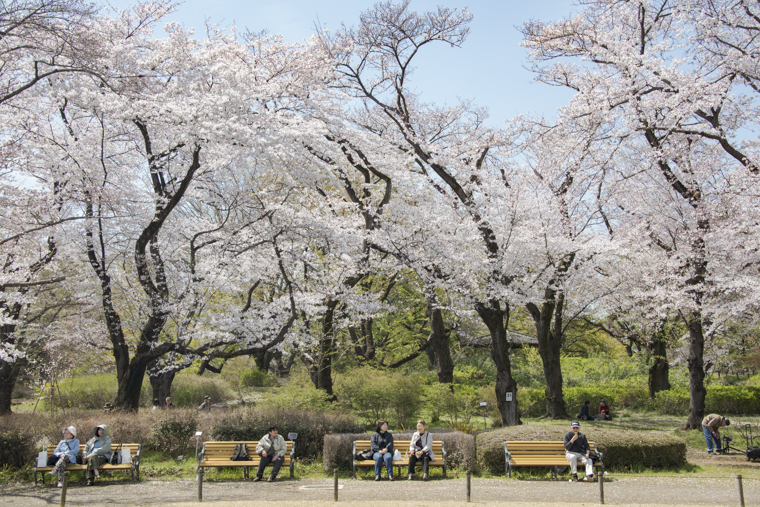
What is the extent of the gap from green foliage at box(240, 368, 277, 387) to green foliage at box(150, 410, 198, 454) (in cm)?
1595

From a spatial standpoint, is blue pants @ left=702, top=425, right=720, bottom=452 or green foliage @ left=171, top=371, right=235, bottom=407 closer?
blue pants @ left=702, top=425, right=720, bottom=452

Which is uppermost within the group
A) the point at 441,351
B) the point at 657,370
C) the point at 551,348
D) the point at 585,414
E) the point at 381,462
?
the point at 551,348

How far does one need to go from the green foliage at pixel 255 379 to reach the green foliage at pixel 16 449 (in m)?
17.3

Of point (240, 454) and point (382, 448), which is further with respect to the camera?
point (240, 454)

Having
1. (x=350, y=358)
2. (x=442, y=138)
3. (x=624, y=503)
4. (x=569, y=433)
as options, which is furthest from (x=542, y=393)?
(x=624, y=503)

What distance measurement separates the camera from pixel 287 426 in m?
11.8

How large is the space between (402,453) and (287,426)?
269 cm

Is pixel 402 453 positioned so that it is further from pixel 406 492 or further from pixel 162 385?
pixel 162 385

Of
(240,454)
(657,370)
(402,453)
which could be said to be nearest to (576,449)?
(402,453)

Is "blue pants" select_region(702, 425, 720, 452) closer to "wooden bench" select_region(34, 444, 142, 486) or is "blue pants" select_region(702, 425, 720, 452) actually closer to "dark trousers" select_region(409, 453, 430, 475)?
"dark trousers" select_region(409, 453, 430, 475)

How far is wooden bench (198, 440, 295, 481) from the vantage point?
10227 mm

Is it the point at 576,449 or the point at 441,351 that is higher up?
the point at 441,351

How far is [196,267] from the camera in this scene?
16.2 metres

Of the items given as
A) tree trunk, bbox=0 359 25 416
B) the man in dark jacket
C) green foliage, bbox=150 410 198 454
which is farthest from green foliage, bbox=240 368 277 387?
the man in dark jacket
